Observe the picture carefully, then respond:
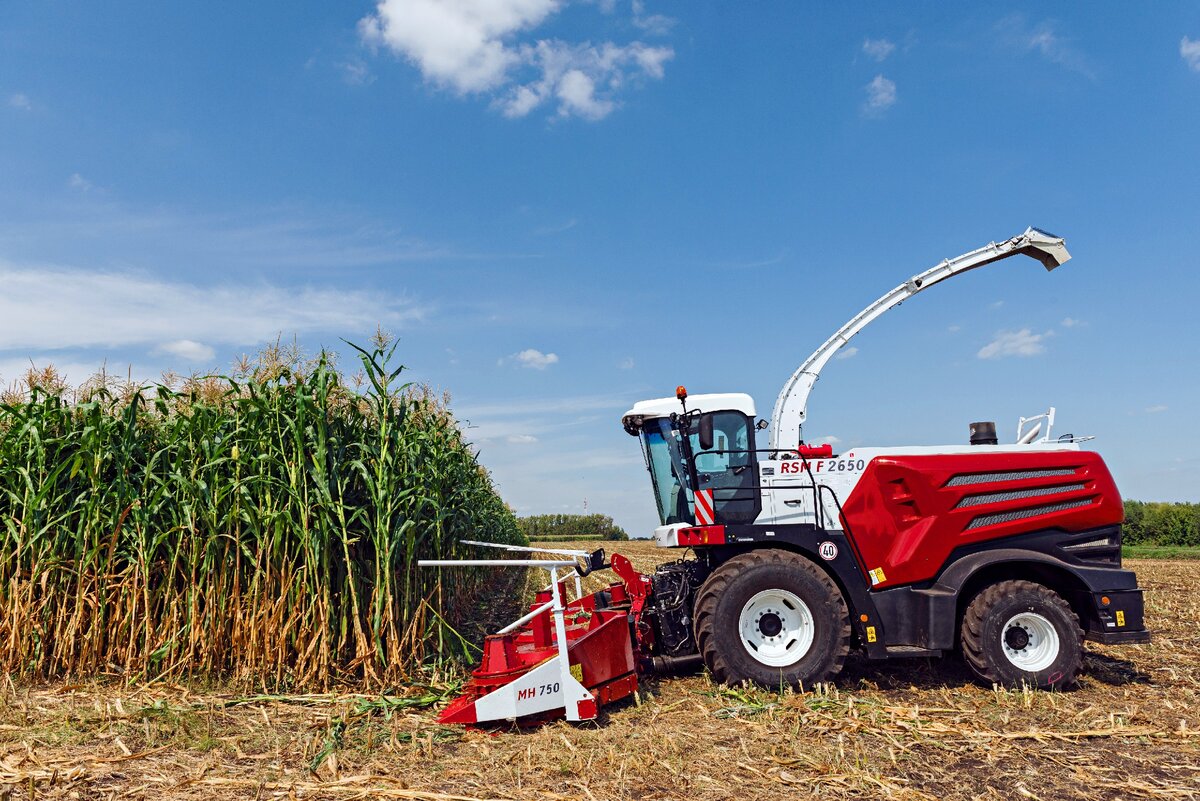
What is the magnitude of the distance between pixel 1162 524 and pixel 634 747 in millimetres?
47821

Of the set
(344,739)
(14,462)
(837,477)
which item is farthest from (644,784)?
(14,462)

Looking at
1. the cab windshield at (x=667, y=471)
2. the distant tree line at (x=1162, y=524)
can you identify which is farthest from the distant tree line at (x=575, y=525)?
the cab windshield at (x=667, y=471)

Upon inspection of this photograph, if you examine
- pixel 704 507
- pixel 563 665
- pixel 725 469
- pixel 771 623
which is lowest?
pixel 563 665

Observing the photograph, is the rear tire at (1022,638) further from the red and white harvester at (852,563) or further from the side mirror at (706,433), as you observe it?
the side mirror at (706,433)

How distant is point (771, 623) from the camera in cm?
618

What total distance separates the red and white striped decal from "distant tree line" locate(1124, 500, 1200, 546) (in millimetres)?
43576

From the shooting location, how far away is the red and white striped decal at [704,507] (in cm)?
654

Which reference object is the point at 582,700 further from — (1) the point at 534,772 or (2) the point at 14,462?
(2) the point at 14,462

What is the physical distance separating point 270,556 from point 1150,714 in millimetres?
6554

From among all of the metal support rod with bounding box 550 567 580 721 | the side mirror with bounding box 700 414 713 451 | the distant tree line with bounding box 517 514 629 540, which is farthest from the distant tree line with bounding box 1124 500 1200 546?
the metal support rod with bounding box 550 567 580 721

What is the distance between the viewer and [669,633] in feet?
21.0

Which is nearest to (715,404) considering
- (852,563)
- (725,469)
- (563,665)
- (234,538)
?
(725,469)

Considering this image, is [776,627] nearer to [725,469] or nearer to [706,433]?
[725,469]

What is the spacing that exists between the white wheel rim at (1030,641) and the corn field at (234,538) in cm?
456
